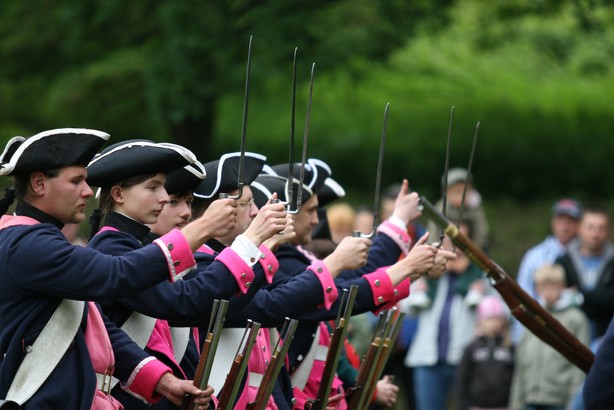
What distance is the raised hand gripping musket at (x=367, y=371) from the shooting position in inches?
255

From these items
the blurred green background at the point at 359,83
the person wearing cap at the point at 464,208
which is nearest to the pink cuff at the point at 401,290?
the person wearing cap at the point at 464,208

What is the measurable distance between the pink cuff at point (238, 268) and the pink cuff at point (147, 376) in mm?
474

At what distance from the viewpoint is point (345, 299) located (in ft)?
19.6

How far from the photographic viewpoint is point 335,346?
5.96 m

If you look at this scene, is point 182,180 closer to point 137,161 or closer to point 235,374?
point 137,161

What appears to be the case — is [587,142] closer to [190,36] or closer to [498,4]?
[498,4]

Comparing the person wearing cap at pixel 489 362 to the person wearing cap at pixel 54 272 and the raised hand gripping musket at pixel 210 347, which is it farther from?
the person wearing cap at pixel 54 272

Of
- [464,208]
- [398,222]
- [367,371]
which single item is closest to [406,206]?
[398,222]

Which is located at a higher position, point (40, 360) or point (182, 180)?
point (182, 180)

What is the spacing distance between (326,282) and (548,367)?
17.0 ft

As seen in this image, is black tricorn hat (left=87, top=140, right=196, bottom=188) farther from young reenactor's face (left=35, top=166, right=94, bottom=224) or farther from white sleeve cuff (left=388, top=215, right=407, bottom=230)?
white sleeve cuff (left=388, top=215, right=407, bottom=230)

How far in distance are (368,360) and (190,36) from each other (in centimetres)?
709

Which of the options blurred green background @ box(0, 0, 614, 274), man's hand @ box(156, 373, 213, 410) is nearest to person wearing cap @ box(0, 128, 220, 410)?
man's hand @ box(156, 373, 213, 410)

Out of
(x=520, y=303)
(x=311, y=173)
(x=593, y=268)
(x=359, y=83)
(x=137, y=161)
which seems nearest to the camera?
(x=137, y=161)
